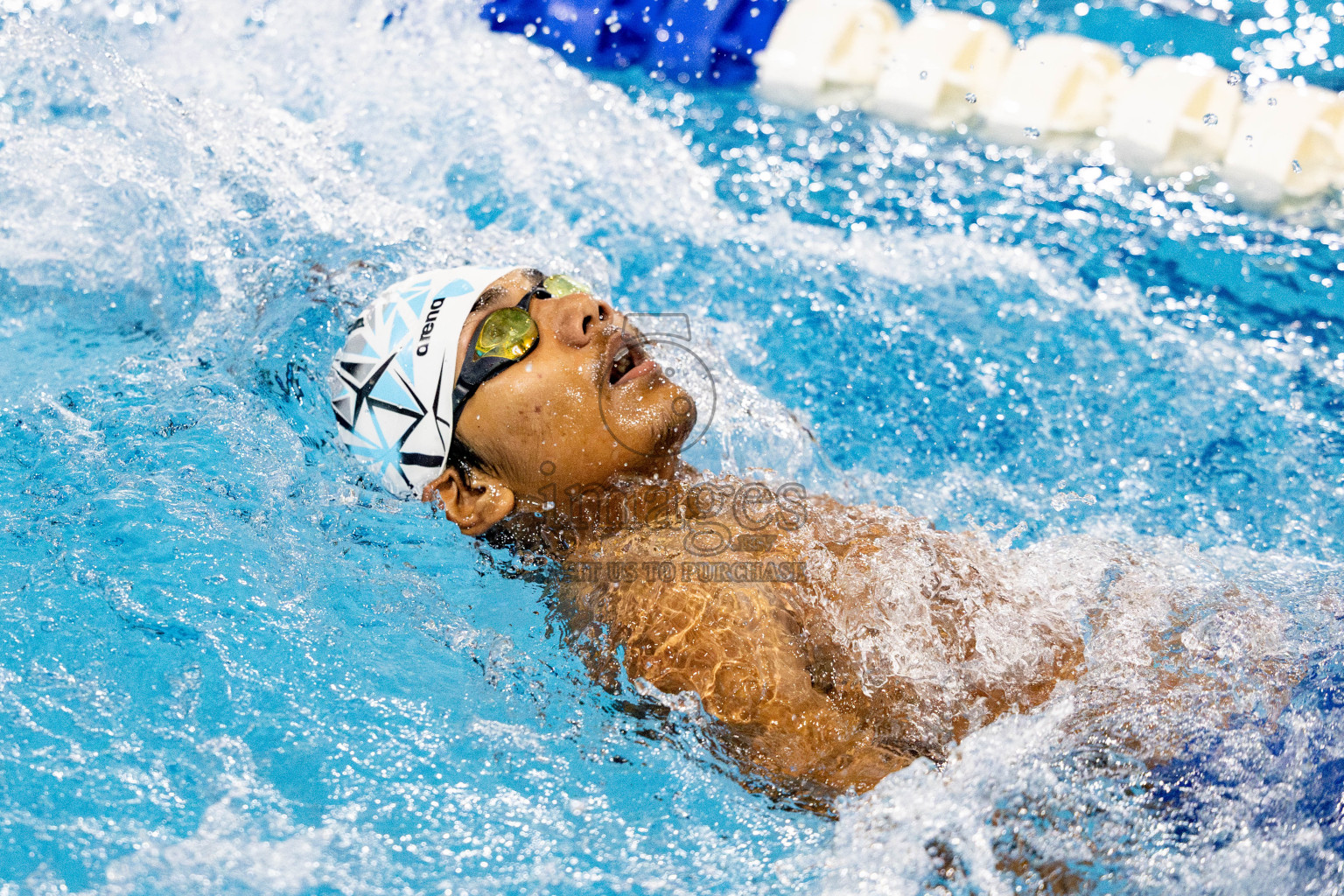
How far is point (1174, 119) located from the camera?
442 cm

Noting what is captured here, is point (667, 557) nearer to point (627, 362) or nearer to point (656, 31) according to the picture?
point (627, 362)

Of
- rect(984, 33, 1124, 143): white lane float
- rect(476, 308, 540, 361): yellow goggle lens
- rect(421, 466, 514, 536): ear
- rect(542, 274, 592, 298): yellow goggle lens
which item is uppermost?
rect(984, 33, 1124, 143): white lane float

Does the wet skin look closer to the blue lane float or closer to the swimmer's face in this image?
the swimmer's face

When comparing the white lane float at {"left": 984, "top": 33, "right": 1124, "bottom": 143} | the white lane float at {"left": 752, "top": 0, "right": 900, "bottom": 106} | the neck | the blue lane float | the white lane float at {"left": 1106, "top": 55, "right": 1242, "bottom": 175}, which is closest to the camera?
the neck

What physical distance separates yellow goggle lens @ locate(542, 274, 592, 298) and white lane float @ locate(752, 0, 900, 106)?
283 centimetres

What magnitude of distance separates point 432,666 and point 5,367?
6.36ft

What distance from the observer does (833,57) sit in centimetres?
508

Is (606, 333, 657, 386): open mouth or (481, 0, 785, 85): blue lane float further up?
(481, 0, 785, 85): blue lane float

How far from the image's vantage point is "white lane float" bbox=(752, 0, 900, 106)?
16.5 feet

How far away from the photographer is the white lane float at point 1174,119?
14.4 feet

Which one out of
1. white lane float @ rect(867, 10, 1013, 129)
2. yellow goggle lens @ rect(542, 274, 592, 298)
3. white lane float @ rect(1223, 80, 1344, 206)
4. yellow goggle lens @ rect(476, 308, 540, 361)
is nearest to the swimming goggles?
yellow goggle lens @ rect(476, 308, 540, 361)

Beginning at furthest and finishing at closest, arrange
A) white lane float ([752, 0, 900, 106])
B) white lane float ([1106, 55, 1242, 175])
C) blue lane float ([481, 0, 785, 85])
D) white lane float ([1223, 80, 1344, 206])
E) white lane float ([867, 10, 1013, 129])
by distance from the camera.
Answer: blue lane float ([481, 0, 785, 85]) → white lane float ([752, 0, 900, 106]) → white lane float ([867, 10, 1013, 129]) → white lane float ([1106, 55, 1242, 175]) → white lane float ([1223, 80, 1344, 206])

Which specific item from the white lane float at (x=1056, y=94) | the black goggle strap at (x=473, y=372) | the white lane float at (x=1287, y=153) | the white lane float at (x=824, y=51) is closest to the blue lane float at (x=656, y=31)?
the white lane float at (x=824, y=51)

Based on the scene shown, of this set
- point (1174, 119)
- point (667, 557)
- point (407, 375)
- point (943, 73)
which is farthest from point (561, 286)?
point (1174, 119)
